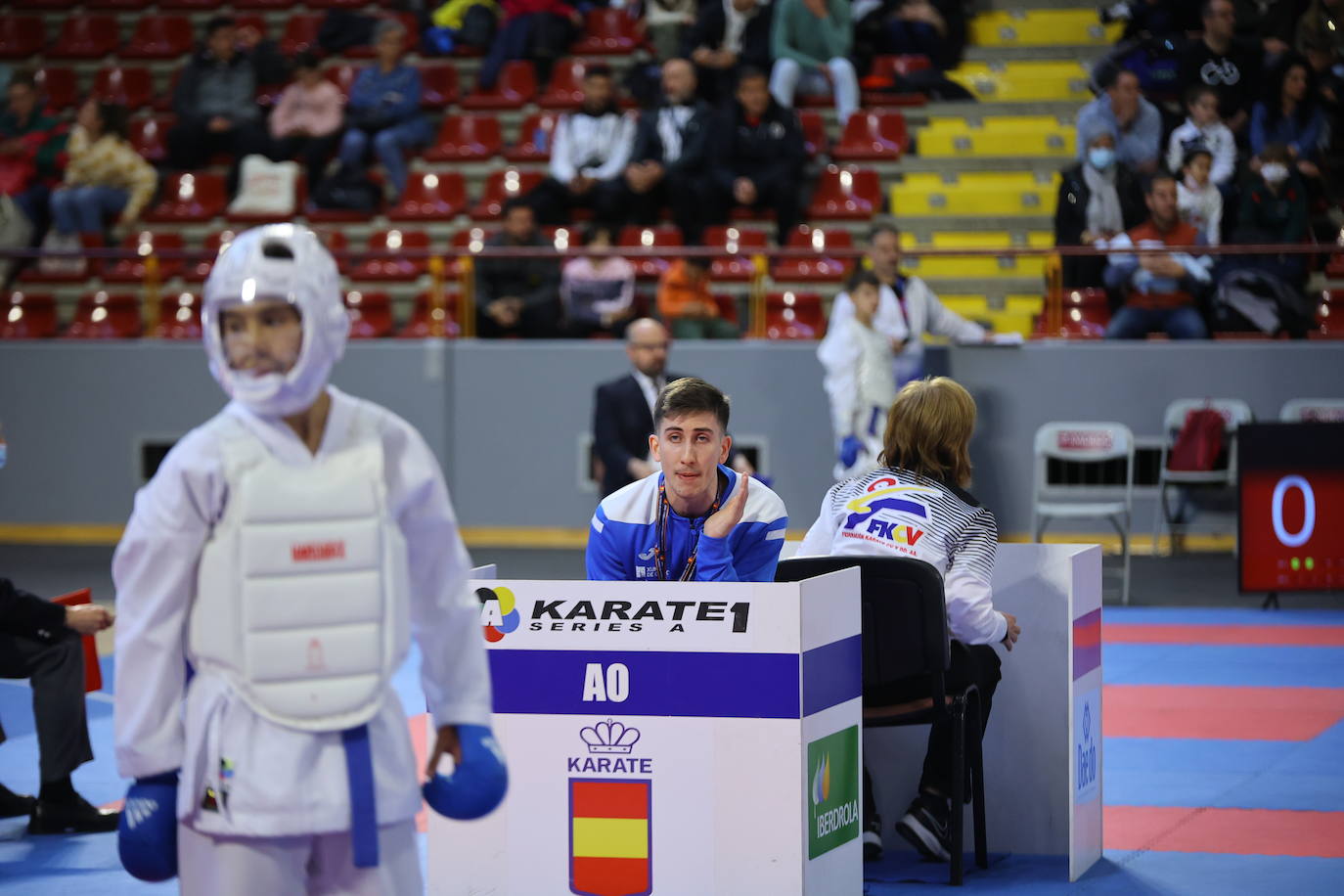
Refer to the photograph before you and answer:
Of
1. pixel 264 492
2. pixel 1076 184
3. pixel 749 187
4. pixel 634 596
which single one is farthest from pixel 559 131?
pixel 264 492

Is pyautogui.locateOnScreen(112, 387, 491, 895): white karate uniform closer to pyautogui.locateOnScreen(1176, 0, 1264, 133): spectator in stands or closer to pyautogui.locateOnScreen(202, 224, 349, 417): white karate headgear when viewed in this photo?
pyautogui.locateOnScreen(202, 224, 349, 417): white karate headgear

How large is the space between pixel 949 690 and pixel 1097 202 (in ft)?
27.6

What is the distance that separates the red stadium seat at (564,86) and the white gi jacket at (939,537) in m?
11.1

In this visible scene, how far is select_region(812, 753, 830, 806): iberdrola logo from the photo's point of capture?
15.0 feet

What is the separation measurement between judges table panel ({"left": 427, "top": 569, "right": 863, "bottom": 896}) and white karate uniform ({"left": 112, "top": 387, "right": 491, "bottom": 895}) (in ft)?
5.07

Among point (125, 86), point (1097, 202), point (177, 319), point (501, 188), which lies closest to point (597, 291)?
point (501, 188)

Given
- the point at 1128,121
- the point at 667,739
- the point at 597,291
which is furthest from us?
the point at 1128,121

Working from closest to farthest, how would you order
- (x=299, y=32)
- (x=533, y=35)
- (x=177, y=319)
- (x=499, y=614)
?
(x=499, y=614) → (x=177, y=319) → (x=533, y=35) → (x=299, y=32)

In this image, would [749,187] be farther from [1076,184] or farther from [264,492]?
[264,492]

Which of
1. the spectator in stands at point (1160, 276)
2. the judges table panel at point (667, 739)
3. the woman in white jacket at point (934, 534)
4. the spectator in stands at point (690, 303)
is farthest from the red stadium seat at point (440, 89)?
the judges table panel at point (667, 739)

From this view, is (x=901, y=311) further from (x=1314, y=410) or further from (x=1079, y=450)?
(x=1314, y=410)

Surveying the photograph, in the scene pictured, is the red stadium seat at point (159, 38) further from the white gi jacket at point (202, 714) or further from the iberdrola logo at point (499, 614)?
the white gi jacket at point (202, 714)

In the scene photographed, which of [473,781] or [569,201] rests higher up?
[569,201]

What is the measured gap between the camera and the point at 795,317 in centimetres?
1308
